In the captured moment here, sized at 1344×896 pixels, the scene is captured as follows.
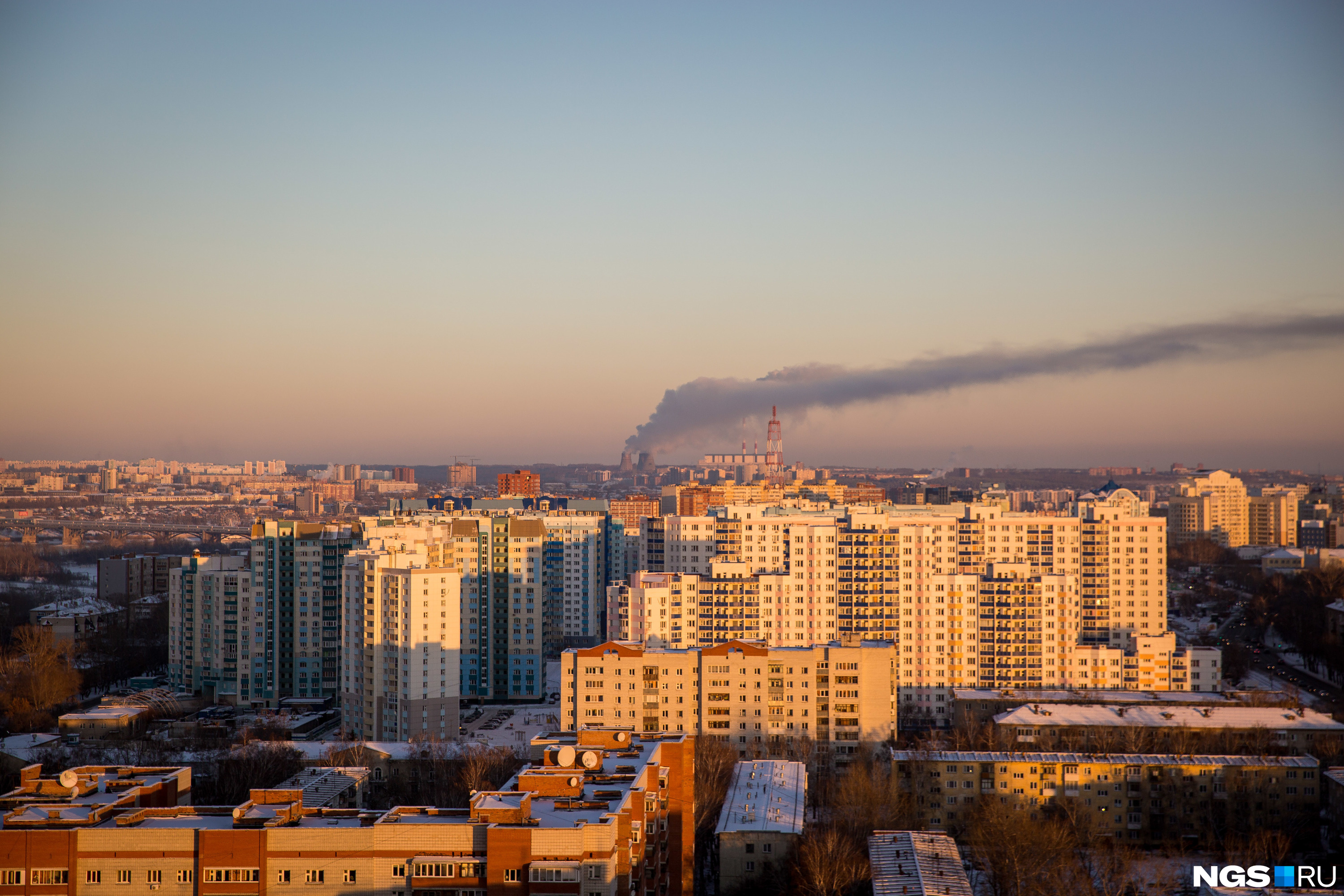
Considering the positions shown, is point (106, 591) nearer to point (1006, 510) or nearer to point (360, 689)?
point (360, 689)

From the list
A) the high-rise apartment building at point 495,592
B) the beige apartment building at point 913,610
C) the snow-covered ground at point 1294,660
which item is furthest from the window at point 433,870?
the snow-covered ground at point 1294,660

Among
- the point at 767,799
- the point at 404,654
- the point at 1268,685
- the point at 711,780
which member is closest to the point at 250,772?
the point at 404,654

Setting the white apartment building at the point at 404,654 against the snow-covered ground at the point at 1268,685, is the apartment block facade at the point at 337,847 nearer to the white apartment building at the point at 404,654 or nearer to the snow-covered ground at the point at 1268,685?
the white apartment building at the point at 404,654

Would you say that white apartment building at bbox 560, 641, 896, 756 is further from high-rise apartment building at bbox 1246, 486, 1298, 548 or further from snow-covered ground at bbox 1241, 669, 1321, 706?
high-rise apartment building at bbox 1246, 486, 1298, 548

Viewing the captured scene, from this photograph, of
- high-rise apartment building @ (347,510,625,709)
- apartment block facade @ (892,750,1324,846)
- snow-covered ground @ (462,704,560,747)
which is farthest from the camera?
high-rise apartment building @ (347,510,625,709)

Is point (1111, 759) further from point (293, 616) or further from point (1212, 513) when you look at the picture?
point (1212, 513)

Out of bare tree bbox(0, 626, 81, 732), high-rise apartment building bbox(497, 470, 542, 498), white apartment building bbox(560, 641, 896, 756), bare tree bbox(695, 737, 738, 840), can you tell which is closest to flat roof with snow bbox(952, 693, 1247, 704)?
white apartment building bbox(560, 641, 896, 756)
